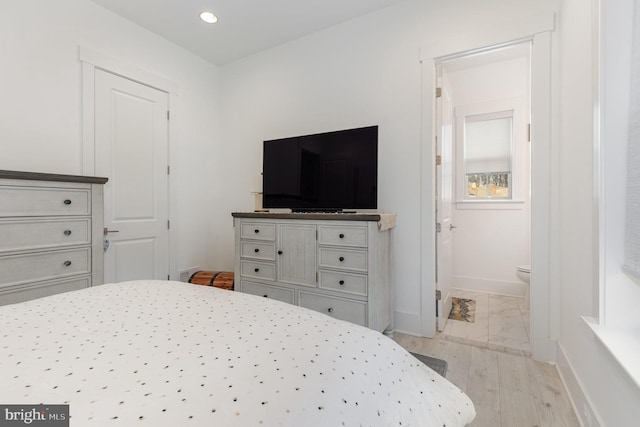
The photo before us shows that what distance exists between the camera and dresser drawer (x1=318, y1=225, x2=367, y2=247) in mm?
2084

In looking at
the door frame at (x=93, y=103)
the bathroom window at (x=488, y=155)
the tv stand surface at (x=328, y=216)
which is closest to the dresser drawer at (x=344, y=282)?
the tv stand surface at (x=328, y=216)

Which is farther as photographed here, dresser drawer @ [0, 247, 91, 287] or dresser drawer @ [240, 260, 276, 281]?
dresser drawer @ [240, 260, 276, 281]

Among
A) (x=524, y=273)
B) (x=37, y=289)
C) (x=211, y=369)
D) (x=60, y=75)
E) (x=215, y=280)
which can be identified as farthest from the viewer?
(x=215, y=280)

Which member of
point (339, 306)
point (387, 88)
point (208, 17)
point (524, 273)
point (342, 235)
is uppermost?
point (208, 17)

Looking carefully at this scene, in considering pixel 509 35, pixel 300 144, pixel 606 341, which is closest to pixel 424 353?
pixel 606 341

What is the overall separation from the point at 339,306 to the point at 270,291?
25.6 inches

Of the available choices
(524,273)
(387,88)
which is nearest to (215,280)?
(387,88)

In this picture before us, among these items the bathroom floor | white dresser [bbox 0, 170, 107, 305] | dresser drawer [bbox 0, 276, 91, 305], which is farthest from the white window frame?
dresser drawer [bbox 0, 276, 91, 305]

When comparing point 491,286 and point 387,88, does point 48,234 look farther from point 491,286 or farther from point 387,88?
point 491,286

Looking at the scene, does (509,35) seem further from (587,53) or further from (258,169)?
(258,169)

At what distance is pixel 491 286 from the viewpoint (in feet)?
11.6

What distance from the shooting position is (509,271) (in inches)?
135

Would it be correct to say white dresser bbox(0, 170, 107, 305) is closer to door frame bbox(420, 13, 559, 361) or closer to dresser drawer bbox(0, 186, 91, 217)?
dresser drawer bbox(0, 186, 91, 217)
